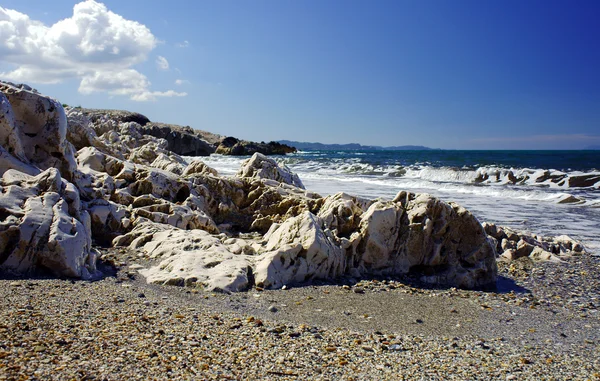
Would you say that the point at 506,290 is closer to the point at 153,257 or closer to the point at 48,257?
the point at 153,257

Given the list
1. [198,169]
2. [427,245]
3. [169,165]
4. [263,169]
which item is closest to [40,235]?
[427,245]

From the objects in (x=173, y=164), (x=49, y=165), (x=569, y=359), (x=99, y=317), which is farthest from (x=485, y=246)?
(x=173, y=164)

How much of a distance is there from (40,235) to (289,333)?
3.07 m

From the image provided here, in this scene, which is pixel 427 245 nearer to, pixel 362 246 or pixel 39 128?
pixel 362 246

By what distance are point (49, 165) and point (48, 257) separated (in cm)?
320

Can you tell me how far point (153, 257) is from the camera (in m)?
6.30

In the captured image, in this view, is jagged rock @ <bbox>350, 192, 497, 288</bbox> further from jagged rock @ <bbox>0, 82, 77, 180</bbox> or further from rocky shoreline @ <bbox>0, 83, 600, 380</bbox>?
jagged rock @ <bbox>0, 82, 77, 180</bbox>

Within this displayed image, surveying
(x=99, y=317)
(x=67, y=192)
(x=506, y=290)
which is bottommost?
(x=506, y=290)

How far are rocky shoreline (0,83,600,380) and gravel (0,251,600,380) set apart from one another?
0.06 ft

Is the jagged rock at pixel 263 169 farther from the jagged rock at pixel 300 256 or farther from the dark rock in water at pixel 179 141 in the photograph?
the dark rock in water at pixel 179 141

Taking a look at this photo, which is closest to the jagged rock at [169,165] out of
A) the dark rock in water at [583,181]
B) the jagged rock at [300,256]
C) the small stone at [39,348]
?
the jagged rock at [300,256]

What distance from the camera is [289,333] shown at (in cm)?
404

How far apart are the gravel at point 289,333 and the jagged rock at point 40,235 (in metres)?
0.27

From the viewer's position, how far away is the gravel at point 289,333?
3182 mm
